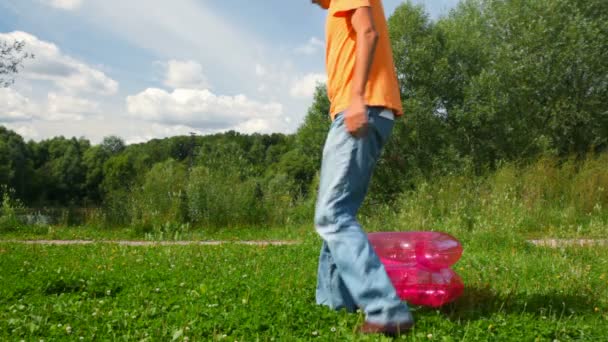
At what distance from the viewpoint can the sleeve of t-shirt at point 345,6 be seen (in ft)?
9.55

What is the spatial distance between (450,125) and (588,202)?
450 inches

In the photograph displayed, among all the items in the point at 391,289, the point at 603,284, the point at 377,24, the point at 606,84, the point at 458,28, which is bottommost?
the point at 603,284

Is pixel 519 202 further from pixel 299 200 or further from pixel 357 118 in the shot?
pixel 357 118

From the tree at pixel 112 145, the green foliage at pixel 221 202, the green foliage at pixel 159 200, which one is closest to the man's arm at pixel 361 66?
the green foliage at pixel 159 200

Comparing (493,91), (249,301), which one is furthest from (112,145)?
(249,301)

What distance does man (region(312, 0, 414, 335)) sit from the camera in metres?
2.87

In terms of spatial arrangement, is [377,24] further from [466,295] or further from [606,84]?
[606,84]

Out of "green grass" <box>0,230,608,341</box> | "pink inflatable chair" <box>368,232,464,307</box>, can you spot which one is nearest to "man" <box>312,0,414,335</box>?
"green grass" <box>0,230,608,341</box>

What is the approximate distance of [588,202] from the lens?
12594 mm

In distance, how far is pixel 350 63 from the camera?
9.92 ft

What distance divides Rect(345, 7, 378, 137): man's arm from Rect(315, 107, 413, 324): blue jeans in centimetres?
7

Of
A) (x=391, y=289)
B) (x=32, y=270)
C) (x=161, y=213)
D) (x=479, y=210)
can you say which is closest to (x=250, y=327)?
(x=391, y=289)

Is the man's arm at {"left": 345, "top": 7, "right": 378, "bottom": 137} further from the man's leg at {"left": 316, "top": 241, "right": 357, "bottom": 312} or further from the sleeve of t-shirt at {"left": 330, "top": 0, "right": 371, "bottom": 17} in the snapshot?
the man's leg at {"left": 316, "top": 241, "right": 357, "bottom": 312}

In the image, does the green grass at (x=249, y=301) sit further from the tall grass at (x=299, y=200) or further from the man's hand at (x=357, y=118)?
the tall grass at (x=299, y=200)
